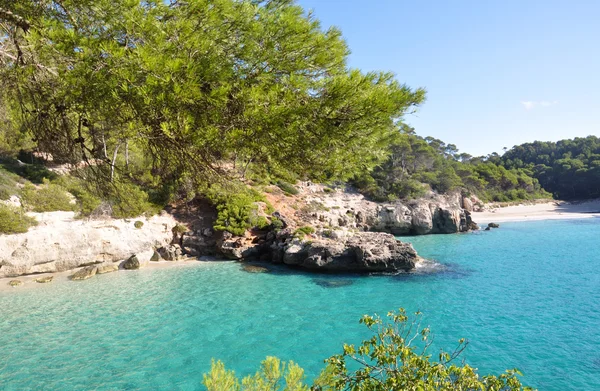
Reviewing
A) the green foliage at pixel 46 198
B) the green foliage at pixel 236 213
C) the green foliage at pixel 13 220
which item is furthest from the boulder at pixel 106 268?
the green foliage at pixel 236 213

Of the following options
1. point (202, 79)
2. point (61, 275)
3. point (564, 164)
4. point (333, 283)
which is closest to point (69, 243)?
point (61, 275)

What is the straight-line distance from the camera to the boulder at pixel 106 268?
1841 cm

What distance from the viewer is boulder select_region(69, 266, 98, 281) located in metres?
17.1

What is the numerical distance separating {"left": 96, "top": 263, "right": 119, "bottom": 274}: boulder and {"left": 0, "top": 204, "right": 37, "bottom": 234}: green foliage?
4.40 metres

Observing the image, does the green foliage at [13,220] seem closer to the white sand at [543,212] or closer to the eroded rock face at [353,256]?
the eroded rock face at [353,256]

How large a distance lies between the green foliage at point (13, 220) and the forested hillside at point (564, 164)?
85774 millimetres

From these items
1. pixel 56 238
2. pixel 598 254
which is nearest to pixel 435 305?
pixel 598 254

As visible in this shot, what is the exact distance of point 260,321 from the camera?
11.8 metres

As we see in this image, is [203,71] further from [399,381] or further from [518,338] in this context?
[518,338]

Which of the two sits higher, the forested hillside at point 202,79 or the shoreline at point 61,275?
the forested hillside at point 202,79

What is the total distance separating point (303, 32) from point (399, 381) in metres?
4.07

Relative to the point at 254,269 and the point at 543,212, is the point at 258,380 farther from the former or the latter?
the point at 543,212

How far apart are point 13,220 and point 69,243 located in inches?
113

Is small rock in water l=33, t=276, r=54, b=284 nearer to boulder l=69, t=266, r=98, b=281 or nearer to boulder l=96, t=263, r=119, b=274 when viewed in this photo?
boulder l=69, t=266, r=98, b=281
